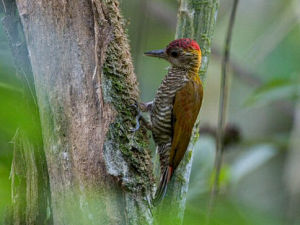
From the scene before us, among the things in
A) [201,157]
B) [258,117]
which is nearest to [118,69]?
[201,157]

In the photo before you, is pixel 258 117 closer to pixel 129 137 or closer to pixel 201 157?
pixel 201 157

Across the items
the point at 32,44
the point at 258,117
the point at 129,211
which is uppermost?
the point at 32,44

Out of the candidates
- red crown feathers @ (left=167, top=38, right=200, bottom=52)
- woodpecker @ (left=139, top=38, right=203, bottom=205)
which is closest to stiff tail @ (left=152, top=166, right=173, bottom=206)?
woodpecker @ (left=139, top=38, right=203, bottom=205)

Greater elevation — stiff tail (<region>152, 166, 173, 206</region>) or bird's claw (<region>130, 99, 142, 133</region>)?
bird's claw (<region>130, 99, 142, 133</region>)

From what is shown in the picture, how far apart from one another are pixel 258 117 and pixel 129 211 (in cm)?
418

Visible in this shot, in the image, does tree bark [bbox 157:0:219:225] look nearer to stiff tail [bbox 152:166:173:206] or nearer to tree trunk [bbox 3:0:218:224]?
stiff tail [bbox 152:166:173:206]

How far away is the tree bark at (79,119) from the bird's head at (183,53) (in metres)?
0.68

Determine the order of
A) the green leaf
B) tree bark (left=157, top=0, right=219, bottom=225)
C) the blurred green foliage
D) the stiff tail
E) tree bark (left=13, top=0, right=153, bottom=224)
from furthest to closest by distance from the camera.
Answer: the blurred green foliage < the green leaf < tree bark (left=157, top=0, right=219, bottom=225) < the stiff tail < tree bark (left=13, top=0, right=153, bottom=224)

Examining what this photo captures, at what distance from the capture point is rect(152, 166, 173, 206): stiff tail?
2138 mm

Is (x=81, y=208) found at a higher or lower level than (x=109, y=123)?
lower

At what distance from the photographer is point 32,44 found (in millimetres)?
1919

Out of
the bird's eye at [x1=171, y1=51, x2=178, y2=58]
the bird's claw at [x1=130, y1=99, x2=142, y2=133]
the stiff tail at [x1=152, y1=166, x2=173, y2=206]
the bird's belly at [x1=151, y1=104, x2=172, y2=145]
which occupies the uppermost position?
the bird's eye at [x1=171, y1=51, x2=178, y2=58]

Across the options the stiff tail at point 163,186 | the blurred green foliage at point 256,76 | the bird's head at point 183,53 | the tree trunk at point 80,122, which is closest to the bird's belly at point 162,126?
the bird's head at point 183,53

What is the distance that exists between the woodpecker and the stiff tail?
13mm
